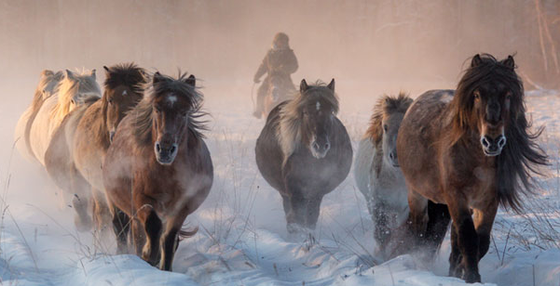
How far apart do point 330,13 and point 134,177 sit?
3505 cm

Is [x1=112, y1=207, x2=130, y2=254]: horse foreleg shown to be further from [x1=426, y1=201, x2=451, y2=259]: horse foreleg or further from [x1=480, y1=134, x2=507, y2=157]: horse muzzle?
[x1=480, y1=134, x2=507, y2=157]: horse muzzle

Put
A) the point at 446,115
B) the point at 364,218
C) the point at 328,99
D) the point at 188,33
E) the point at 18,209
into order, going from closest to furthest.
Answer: the point at 446,115
the point at 328,99
the point at 364,218
the point at 18,209
the point at 188,33

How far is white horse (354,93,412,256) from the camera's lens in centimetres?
575

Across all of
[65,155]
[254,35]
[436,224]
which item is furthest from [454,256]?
[254,35]

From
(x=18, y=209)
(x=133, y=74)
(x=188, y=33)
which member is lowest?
(x=18, y=209)

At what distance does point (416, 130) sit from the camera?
15.4ft

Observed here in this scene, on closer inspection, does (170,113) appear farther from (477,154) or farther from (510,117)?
(510,117)

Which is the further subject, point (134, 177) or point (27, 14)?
point (27, 14)

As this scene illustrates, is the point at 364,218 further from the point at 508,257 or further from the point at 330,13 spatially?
the point at 330,13

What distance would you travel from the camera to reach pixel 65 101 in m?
7.34

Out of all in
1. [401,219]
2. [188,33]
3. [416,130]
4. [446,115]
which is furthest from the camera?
[188,33]

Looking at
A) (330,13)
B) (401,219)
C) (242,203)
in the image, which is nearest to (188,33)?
(330,13)

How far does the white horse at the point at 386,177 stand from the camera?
575cm

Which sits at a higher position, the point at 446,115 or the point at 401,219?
the point at 446,115
